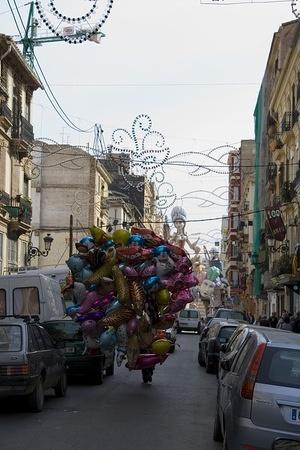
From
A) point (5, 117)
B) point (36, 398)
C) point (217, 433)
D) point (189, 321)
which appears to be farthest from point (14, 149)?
point (217, 433)

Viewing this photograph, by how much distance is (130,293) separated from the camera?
572 inches

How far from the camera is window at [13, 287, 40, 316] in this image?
2020 cm

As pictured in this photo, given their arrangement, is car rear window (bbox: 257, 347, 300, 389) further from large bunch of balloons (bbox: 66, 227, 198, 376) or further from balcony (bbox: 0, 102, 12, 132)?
balcony (bbox: 0, 102, 12, 132)

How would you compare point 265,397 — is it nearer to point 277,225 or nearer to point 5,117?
point 5,117

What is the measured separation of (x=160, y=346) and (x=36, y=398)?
2818mm

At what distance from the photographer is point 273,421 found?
7.15 meters

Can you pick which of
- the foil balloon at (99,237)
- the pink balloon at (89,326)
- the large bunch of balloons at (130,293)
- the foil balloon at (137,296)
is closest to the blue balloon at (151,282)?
the large bunch of balloons at (130,293)

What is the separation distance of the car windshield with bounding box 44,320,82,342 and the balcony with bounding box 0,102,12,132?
17565 millimetres

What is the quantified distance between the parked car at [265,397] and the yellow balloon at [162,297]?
6496mm

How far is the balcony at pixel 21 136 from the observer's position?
119ft

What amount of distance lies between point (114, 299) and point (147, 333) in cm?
89

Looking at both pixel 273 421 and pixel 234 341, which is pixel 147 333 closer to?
pixel 234 341

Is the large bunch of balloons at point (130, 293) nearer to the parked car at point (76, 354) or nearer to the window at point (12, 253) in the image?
the parked car at point (76, 354)

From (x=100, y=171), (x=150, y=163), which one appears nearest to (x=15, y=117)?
(x=150, y=163)
